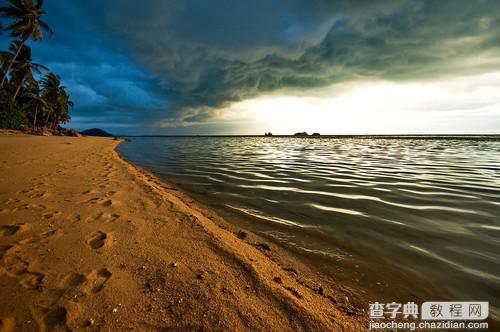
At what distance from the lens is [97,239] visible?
3176 millimetres

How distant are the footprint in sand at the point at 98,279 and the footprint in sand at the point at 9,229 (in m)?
1.99

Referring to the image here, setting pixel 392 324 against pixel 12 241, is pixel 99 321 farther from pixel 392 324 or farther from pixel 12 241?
pixel 392 324

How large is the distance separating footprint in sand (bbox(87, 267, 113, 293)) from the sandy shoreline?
Result: 0.4 inches

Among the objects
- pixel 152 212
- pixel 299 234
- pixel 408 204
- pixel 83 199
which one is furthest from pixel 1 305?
pixel 408 204

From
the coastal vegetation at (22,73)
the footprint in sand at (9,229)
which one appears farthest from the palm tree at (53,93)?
the footprint in sand at (9,229)

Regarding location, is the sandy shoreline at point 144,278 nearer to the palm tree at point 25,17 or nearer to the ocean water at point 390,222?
the ocean water at point 390,222

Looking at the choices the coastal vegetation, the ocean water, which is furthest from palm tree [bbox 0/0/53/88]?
the ocean water

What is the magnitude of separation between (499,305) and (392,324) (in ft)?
4.63

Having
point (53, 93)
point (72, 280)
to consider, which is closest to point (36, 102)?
point (53, 93)

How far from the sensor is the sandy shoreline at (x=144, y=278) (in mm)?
1842

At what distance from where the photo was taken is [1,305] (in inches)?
74.5

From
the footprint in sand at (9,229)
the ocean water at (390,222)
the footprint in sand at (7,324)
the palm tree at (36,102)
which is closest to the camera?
the footprint in sand at (7,324)

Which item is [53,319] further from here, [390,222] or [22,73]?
[22,73]

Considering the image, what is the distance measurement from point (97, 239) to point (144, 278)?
1378 millimetres
